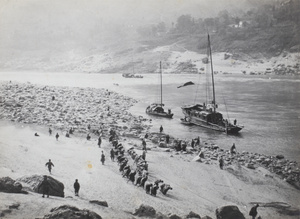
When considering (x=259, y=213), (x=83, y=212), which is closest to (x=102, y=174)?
(x=83, y=212)

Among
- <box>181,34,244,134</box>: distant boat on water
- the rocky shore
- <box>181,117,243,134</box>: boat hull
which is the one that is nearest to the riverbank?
the rocky shore

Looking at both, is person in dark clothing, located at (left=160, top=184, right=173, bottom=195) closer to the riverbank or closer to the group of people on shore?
the group of people on shore

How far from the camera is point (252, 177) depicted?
61.6ft

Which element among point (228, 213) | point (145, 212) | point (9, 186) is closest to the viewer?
point (9, 186)

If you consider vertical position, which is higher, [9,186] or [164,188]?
[9,186]

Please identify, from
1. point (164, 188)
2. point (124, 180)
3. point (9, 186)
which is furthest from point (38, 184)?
point (164, 188)

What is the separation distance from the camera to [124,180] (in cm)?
1602

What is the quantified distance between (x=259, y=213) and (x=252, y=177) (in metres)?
5.13

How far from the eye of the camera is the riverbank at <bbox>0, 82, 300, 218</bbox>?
42.5 ft

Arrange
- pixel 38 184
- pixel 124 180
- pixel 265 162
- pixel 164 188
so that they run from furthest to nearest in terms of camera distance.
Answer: pixel 265 162
pixel 124 180
pixel 164 188
pixel 38 184

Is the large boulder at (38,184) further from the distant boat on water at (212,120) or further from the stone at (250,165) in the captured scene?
the distant boat on water at (212,120)

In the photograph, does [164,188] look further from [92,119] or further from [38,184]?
[92,119]

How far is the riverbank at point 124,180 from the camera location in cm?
1295

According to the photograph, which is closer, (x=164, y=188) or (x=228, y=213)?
(x=228, y=213)
